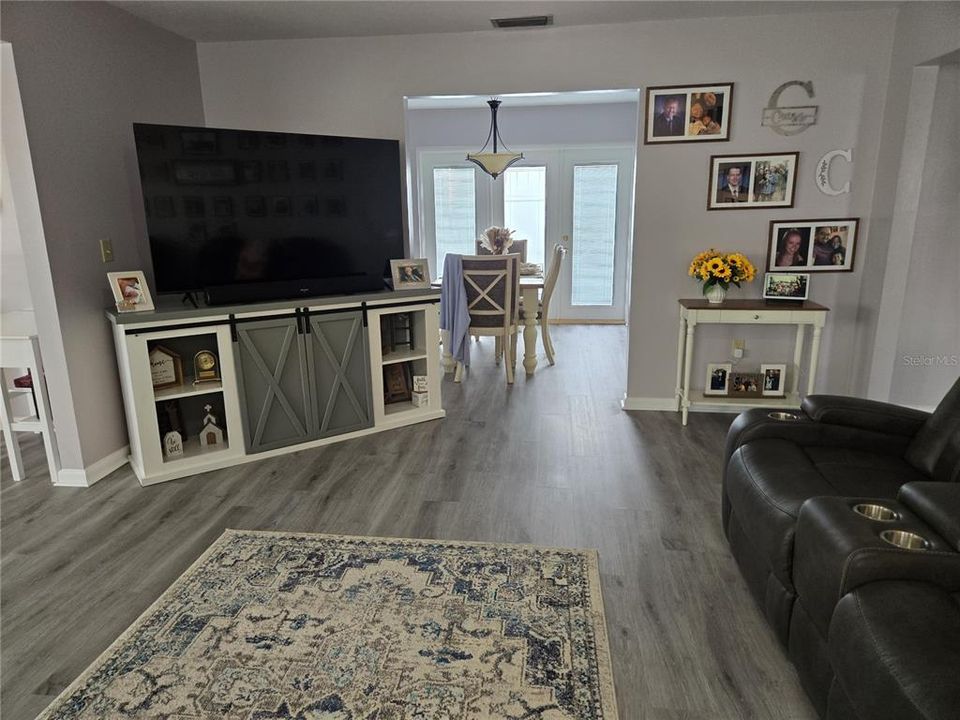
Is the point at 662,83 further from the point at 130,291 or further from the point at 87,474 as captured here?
the point at 87,474

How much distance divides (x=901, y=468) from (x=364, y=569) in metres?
2.06

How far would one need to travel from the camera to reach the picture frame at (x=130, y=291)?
10.4 feet

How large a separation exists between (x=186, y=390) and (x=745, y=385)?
11.6ft

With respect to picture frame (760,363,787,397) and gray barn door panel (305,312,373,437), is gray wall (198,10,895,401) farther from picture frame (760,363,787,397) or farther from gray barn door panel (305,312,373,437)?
gray barn door panel (305,312,373,437)

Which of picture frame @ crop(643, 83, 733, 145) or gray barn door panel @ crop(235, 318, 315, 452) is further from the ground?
picture frame @ crop(643, 83, 733, 145)

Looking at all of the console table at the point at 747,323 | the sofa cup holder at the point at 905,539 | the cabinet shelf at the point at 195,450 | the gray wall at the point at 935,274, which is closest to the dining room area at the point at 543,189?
the console table at the point at 747,323

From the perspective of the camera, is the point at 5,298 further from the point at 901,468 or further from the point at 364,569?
the point at 901,468

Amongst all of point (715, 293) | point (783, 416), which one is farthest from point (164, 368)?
point (715, 293)

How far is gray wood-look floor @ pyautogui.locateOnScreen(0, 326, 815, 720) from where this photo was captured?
1.94m

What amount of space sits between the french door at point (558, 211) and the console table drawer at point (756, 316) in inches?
140

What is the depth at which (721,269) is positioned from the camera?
153 inches

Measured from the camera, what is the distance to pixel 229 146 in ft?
11.2

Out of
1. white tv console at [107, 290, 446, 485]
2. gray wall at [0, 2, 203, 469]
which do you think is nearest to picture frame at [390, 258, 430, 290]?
white tv console at [107, 290, 446, 485]

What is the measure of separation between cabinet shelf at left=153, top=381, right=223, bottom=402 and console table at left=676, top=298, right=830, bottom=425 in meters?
2.91
